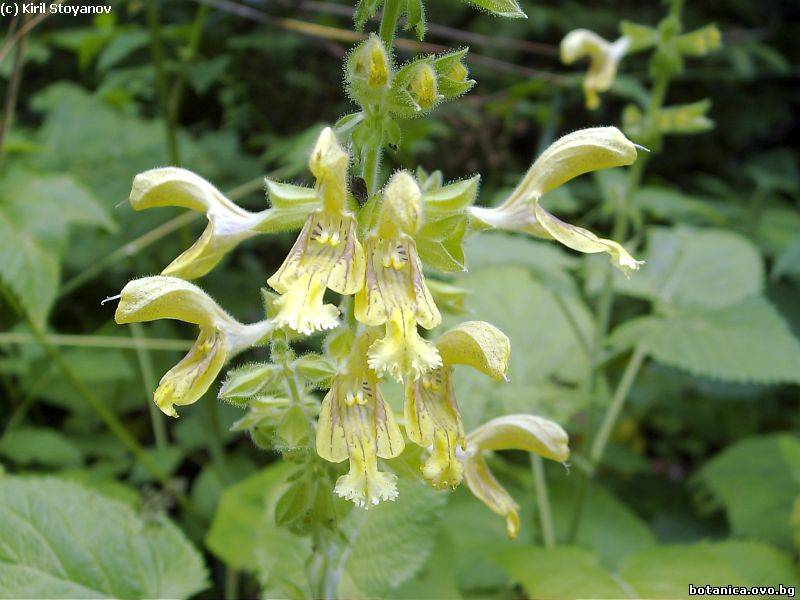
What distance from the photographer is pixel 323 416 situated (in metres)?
1.12

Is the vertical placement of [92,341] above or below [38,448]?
above

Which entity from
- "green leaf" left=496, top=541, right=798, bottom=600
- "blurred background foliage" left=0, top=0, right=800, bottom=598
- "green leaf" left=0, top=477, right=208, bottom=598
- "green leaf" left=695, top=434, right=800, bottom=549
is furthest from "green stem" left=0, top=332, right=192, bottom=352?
"green leaf" left=695, top=434, right=800, bottom=549

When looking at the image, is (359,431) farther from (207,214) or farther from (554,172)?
(554,172)

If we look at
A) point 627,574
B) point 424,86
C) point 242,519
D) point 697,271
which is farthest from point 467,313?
point 697,271

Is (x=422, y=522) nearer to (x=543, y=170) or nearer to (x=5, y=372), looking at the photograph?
(x=543, y=170)

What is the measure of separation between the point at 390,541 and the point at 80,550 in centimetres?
64

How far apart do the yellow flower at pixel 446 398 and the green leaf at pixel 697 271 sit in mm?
1608

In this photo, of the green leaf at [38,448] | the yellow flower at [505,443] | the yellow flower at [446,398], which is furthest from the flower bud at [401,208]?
the green leaf at [38,448]

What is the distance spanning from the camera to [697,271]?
2775 millimetres

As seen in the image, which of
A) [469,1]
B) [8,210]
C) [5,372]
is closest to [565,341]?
[469,1]

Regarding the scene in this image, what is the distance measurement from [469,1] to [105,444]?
7.42 feet

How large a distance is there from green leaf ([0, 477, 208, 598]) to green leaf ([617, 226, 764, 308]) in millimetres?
1895

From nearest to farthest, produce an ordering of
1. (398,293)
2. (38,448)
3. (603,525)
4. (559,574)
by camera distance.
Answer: (398,293)
(559,574)
(38,448)
(603,525)

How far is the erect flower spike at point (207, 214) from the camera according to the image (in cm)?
116
